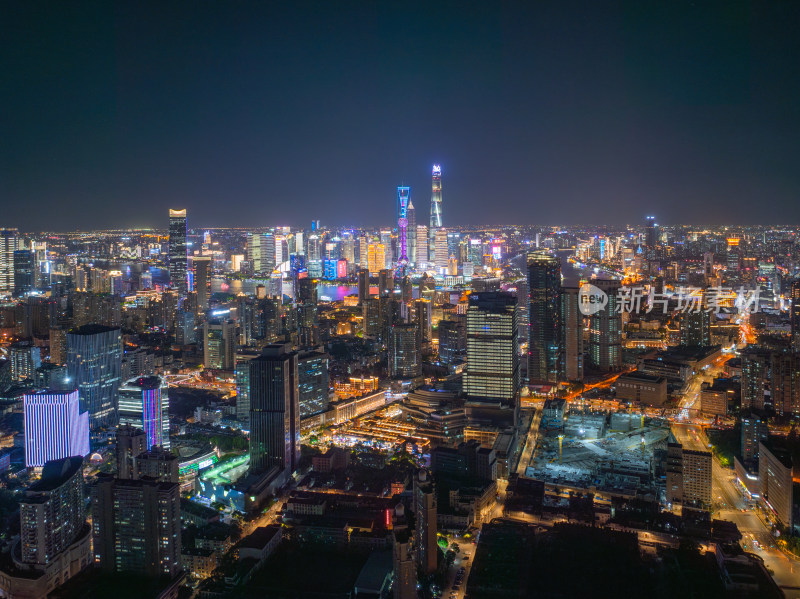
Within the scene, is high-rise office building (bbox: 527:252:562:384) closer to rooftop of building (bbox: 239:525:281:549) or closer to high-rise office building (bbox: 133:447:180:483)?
rooftop of building (bbox: 239:525:281:549)

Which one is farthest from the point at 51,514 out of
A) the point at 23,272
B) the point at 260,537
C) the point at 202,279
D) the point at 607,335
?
the point at 202,279

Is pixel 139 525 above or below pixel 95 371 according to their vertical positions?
below

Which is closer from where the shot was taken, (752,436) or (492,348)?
(752,436)

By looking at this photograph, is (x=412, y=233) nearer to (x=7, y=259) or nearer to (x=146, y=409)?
(x=7, y=259)

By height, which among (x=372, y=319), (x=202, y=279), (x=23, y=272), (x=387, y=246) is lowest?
(x=372, y=319)

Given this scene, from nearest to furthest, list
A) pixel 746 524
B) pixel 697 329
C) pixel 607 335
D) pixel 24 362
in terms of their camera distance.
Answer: pixel 746 524 → pixel 24 362 → pixel 607 335 → pixel 697 329

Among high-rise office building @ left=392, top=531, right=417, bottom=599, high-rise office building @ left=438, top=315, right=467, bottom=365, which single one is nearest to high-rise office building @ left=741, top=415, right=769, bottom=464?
high-rise office building @ left=392, top=531, right=417, bottom=599

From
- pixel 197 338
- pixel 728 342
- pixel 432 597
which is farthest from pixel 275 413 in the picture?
pixel 728 342

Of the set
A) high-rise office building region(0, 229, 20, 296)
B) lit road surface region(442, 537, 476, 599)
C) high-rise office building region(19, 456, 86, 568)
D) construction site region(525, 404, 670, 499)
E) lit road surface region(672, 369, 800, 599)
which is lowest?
lit road surface region(442, 537, 476, 599)
